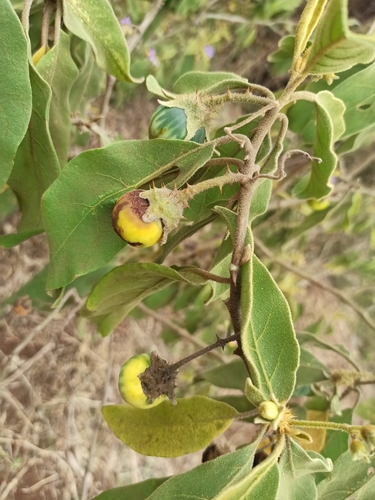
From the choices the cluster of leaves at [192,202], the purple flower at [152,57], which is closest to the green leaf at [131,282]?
the cluster of leaves at [192,202]

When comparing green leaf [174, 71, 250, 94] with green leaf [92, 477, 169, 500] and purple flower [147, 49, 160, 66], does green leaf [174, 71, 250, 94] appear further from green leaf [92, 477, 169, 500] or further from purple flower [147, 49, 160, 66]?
purple flower [147, 49, 160, 66]

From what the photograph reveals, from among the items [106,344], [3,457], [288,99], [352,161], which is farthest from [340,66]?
[352,161]

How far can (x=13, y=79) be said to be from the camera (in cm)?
68

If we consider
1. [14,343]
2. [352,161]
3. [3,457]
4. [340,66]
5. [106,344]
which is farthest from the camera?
[352,161]

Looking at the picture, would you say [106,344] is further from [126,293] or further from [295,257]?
[126,293]

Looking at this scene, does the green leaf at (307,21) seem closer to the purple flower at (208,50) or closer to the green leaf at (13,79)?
the green leaf at (13,79)

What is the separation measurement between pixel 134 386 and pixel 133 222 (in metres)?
0.35

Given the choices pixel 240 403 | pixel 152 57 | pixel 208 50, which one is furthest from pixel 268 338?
pixel 208 50

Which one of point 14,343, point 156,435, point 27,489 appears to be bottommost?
point 27,489

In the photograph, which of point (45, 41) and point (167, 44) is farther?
point (167, 44)

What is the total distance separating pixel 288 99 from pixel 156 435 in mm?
618

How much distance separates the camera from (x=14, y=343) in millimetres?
1905

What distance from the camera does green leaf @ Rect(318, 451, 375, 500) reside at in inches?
37.8

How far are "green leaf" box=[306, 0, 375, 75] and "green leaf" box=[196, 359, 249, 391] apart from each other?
0.77 meters
